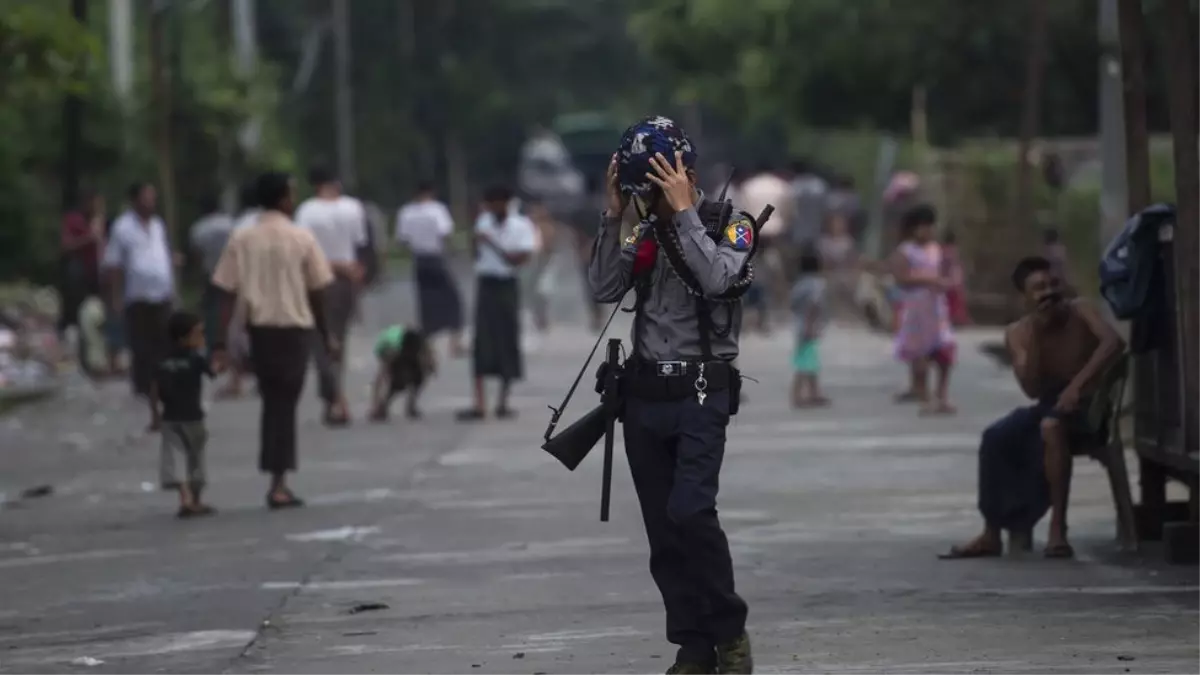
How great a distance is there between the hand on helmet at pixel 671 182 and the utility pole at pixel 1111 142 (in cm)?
1153

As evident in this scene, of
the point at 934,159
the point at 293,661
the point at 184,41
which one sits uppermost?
the point at 184,41

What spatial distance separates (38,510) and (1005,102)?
27501mm

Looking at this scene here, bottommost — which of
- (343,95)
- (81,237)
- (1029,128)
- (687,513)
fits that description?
(687,513)

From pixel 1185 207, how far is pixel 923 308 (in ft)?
29.4

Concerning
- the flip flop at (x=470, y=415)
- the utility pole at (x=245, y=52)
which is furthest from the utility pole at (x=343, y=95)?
the flip flop at (x=470, y=415)

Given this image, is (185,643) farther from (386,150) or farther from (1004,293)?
(386,150)

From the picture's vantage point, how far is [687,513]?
8.09 metres

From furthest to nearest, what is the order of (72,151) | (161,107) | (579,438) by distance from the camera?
(72,151) < (161,107) < (579,438)

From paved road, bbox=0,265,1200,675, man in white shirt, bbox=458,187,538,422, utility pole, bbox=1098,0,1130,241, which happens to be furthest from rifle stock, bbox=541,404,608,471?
man in white shirt, bbox=458,187,538,422

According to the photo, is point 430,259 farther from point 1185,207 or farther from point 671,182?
point 671,182

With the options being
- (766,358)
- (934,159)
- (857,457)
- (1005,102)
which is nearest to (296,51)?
(1005,102)

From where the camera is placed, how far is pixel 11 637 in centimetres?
1023

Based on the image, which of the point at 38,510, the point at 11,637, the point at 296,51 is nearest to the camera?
the point at 11,637

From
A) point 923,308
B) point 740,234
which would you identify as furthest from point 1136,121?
point 923,308
